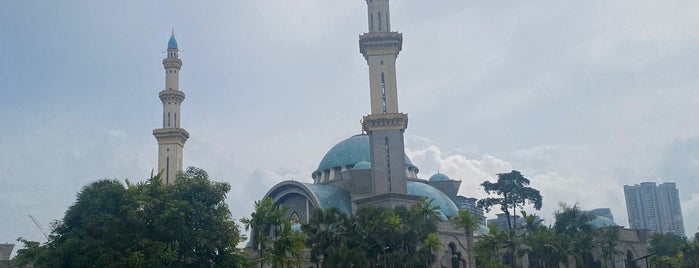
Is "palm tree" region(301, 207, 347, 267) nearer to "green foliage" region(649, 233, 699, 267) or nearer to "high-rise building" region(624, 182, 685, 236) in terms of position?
"green foliage" region(649, 233, 699, 267)

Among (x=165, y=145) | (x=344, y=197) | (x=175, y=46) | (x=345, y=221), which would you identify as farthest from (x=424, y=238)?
(x=175, y=46)

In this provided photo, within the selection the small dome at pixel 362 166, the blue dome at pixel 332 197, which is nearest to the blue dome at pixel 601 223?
the small dome at pixel 362 166

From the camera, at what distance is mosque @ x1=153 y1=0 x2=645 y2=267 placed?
64.2 metres

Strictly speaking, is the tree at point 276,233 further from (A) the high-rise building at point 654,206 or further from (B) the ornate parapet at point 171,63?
(A) the high-rise building at point 654,206

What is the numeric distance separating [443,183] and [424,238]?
132 feet

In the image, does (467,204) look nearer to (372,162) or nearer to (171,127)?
(372,162)

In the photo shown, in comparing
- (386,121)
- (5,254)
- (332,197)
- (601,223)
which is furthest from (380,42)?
(5,254)

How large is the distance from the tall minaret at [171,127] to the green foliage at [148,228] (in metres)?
26.1

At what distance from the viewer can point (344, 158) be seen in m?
80.5

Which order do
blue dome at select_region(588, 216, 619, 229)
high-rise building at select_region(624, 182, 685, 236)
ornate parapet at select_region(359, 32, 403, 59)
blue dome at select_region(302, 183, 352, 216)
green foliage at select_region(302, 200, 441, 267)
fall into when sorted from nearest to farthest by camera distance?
green foliage at select_region(302, 200, 441, 267)
ornate parapet at select_region(359, 32, 403, 59)
blue dome at select_region(302, 183, 352, 216)
blue dome at select_region(588, 216, 619, 229)
high-rise building at select_region(624, 182, 685, 236)

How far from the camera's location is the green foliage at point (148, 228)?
41.6 m

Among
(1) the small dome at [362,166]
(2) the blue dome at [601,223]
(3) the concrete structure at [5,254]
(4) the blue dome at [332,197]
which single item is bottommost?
(3) the concrete structure at [5,254]

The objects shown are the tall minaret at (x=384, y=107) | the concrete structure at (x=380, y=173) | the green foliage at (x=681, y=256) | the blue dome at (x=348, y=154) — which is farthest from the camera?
the blue dome at (x=348, y=154)

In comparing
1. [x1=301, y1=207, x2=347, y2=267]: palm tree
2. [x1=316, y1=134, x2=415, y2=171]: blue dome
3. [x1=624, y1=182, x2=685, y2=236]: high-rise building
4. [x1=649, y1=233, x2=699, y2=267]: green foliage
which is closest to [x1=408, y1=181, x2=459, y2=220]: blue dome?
[x1=316, y1=134, x2=415, y2=171]: blue dome
